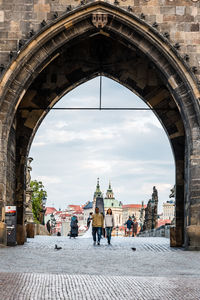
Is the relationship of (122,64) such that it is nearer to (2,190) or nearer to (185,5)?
(185,5)

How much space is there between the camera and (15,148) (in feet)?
87.4

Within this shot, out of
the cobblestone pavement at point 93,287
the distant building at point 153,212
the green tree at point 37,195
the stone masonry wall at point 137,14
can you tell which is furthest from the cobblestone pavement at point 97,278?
the green tree at point 37,195

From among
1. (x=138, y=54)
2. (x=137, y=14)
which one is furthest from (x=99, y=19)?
(x=138, y=54)

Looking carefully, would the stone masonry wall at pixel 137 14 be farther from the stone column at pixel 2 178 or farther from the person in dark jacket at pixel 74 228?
the person in dark jacket at pixel 74 228

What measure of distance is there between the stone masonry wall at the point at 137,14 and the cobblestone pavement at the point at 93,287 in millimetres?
12001

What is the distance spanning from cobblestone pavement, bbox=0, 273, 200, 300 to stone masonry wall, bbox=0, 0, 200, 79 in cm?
1200

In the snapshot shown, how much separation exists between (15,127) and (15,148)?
33.4 inches

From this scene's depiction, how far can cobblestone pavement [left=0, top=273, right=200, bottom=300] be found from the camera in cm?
957

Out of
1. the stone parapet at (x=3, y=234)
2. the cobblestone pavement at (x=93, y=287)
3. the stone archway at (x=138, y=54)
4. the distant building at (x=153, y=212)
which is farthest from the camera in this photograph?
the distant building at (x=153, y=212)

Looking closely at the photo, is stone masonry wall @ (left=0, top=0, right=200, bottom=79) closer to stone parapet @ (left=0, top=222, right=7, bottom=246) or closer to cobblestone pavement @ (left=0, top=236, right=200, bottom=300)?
stone parapet @ (left=0, top=222, right=7, bottom=246)

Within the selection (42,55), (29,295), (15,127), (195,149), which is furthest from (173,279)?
(15,127)

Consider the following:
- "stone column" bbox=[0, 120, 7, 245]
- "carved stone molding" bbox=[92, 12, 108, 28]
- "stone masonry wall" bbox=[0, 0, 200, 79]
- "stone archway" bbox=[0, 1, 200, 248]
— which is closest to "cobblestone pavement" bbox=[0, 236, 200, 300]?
"stone column" bbox=[0, 120, 7, 245]

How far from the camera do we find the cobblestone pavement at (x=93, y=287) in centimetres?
957

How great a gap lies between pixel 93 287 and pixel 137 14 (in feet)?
45.5
